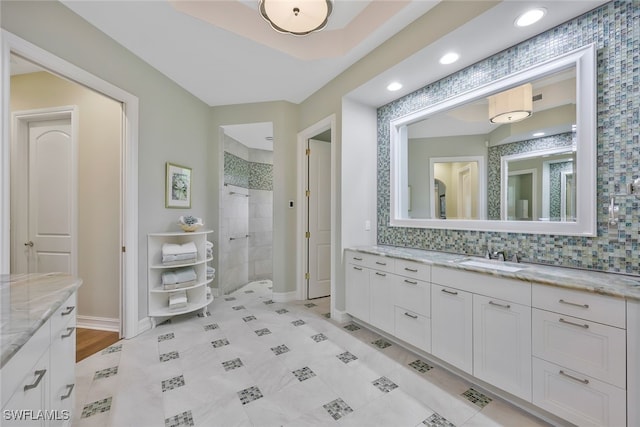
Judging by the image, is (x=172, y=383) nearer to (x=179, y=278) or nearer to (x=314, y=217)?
(x=179, y=278)

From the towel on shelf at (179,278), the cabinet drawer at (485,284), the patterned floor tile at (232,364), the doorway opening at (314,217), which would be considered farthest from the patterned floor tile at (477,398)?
the towel on shelf at (179,278)

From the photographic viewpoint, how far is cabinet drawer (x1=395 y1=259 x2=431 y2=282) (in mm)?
2180

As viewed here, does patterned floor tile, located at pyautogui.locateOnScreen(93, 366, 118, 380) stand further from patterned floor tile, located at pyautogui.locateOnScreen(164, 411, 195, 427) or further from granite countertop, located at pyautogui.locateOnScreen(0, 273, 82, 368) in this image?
granite countertop, located at pyautogui.locateOnScreen(0, 273, 82, 368)

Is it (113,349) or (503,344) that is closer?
(503,344)

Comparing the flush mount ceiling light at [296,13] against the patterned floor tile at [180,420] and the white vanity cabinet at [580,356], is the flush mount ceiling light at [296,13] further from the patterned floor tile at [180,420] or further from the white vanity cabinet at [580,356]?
the patterned floor tile at [180,420]

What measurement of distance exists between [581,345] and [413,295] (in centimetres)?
104

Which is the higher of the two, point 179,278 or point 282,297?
point 179,278

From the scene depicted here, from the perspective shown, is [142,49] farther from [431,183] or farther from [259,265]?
[259,265]

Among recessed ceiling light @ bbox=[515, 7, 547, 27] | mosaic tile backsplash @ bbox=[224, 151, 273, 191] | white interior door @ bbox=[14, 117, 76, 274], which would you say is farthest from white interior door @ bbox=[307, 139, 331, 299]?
white interior door @ bbox=[14, 117, 76, 274]

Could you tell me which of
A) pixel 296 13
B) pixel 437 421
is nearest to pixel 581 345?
pixel 437 421

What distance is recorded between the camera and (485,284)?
179cm

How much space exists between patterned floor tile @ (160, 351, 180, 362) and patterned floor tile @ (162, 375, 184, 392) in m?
0.32

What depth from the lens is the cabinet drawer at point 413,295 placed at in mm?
2170

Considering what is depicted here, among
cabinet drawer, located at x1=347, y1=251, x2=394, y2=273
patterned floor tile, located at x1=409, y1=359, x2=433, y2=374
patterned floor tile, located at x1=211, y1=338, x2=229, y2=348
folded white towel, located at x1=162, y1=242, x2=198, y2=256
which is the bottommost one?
patterned floor tile, located at x1=409, y1=359, x2=433, y2=374
